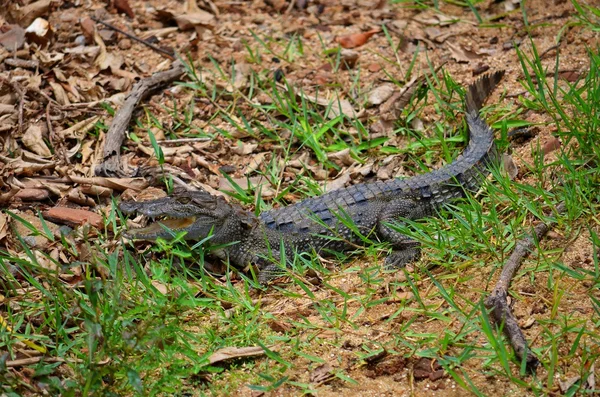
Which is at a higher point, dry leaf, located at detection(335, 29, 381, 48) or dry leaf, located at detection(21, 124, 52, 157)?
dry leaf, located at detection(335, 29, 381, 48)

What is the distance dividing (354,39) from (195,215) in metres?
2.72

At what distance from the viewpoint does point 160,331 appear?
141 inches

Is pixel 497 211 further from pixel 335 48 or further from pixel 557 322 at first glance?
pixel 335 48

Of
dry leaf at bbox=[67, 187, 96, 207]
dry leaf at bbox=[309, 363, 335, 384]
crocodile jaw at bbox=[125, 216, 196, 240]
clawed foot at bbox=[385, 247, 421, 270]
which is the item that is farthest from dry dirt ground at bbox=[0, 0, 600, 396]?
crocodile jaw at bbox=[125, 216, 196, 240]

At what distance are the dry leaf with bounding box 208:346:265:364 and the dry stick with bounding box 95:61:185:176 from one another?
215cm

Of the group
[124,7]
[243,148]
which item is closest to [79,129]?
[243,148]

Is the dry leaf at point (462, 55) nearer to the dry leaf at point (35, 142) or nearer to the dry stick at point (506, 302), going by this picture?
the dry stick at point (506, 302)

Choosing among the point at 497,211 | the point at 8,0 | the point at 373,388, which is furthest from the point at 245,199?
the point at 8,0

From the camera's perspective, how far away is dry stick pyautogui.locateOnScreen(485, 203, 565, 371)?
352 centimetres

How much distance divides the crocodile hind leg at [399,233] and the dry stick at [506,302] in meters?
0.72

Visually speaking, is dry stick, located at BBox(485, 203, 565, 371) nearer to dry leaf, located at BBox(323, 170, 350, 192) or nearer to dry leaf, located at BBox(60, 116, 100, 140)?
dry leaf, located at BBox(323, 170, 350, 192)

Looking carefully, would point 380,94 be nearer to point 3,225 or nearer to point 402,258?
point 402,258

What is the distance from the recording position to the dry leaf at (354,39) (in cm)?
686

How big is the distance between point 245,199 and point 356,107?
140 centimetres
